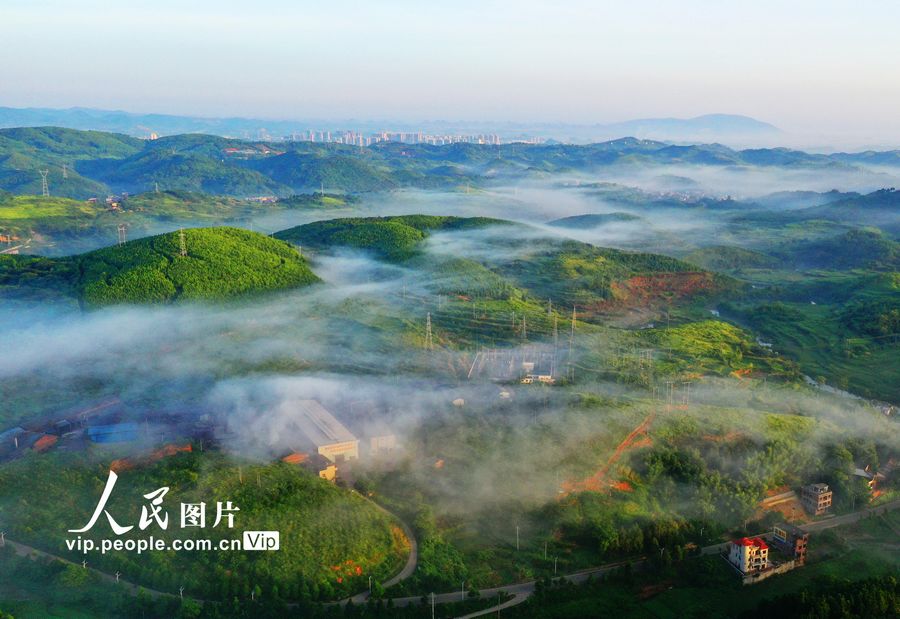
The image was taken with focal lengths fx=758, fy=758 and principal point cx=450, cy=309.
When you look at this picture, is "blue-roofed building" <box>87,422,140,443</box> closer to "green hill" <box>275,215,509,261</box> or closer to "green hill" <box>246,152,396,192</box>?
"green hill" <box>275,215,509,261</box>

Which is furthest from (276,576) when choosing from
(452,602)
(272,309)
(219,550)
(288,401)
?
(272,309)

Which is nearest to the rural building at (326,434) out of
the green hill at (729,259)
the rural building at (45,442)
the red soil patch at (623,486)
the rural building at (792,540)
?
the rural building at (45,442)

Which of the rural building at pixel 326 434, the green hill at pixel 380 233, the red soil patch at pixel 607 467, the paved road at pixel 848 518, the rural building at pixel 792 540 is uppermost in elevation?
the green hill at pixel 380 233

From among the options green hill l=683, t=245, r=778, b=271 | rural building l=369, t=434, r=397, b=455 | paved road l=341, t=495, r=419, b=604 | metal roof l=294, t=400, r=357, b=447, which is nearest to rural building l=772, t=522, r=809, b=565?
paved road l=341, t=495, r=419, b=604

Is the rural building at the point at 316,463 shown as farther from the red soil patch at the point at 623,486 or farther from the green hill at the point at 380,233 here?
the green hill at the point at 380,233

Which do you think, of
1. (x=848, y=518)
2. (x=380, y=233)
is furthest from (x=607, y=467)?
(x=380, y=233)

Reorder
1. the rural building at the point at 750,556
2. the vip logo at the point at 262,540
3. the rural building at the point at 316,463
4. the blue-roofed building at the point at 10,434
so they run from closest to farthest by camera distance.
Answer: the vip logo at the point at 262,540, the rural building at the point at 750,556, the rural building at the point at 316,463, the blue-roofed building at the point at 10,434
